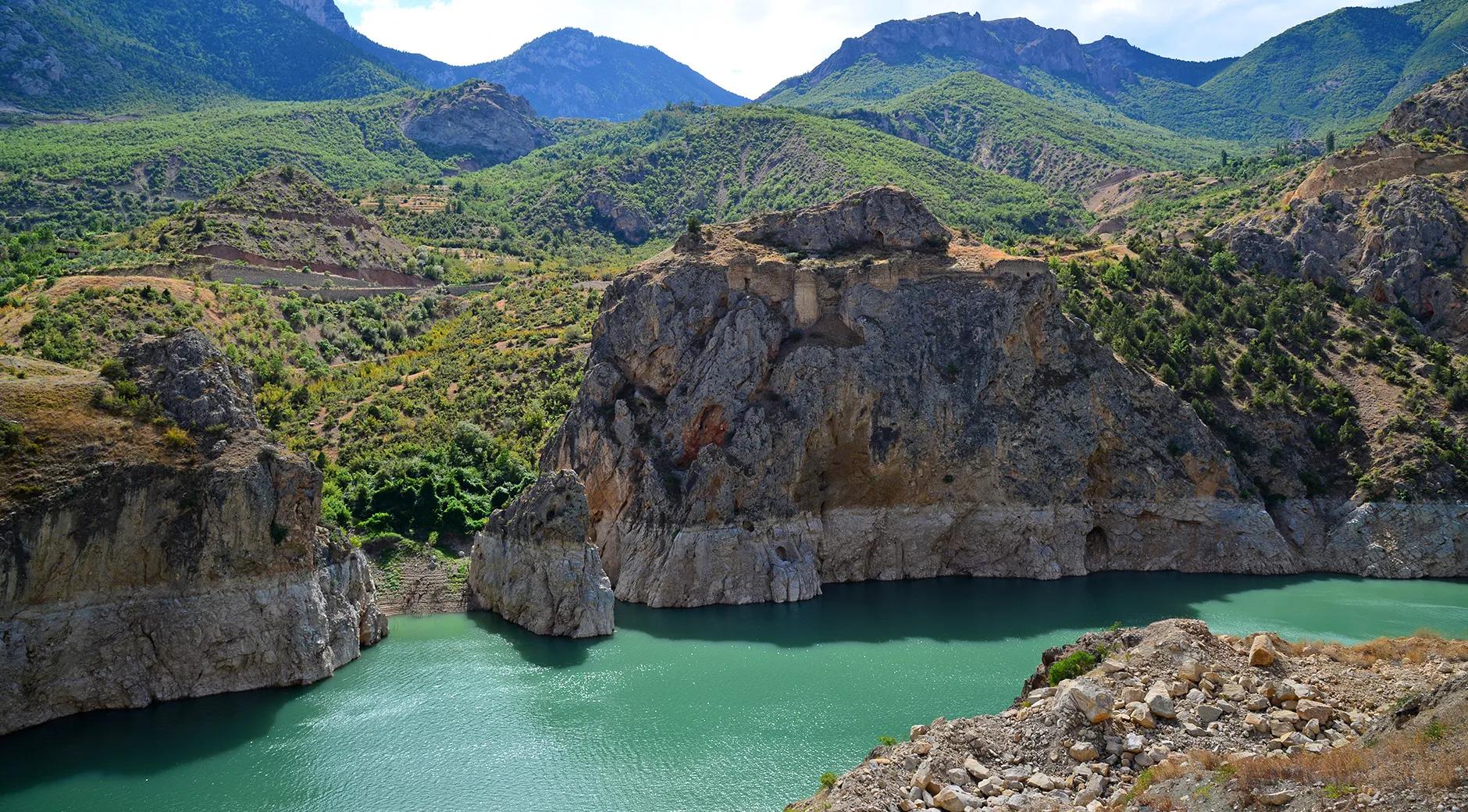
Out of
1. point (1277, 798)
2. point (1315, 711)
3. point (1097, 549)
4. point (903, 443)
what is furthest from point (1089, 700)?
point (1097, 549)

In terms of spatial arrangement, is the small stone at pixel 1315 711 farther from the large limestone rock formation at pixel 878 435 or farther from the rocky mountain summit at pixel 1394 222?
the rocky mountain summit at pixel 1394 222

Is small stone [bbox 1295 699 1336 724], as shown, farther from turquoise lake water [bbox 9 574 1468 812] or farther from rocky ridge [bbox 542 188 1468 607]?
rocky ridge [bbox 542 188 1468 607]

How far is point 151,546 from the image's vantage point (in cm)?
3622

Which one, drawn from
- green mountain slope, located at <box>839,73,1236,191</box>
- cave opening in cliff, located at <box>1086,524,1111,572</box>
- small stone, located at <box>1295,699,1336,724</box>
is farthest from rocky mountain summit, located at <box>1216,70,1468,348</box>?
green mountain slope, located at <box>839,73,1236,191</box>

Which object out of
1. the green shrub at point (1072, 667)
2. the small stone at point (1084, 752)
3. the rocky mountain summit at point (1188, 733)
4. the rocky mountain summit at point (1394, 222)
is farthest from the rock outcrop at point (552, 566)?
the rocky mountain summit at point (1394, 222)

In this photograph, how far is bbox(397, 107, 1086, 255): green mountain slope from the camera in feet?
404

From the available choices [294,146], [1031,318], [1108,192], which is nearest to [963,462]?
[1031,318]

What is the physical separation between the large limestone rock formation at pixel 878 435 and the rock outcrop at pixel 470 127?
133172mm

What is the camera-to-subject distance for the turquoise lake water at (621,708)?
3092cm

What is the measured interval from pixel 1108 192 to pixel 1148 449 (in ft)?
286

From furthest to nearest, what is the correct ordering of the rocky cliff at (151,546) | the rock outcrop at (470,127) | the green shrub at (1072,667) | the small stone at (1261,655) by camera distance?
the rock outcrop at (470,127) → the rocky cliff at (151,546) → the green shrub at (1072,667) → the small stone at (1261,655)

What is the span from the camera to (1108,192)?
136 metres

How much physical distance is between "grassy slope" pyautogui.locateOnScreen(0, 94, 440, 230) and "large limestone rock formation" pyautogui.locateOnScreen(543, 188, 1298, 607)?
76797 millimetres

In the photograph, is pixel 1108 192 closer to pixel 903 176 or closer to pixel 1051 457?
pixel 903 176
